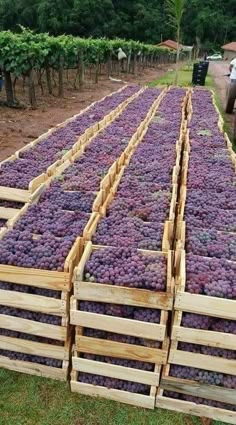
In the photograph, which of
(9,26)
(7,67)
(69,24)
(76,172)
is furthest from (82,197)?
(9,26)

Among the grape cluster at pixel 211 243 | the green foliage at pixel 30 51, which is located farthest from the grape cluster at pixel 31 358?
the green foliage at pixel 30 51

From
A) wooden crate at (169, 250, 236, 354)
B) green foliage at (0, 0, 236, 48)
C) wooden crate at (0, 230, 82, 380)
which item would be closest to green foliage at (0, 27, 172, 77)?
wooden crate at (0, 230, 82, 380)

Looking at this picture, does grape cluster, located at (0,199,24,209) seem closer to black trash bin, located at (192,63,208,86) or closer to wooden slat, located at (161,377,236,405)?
wooden slat, located at (161,377,236,405)

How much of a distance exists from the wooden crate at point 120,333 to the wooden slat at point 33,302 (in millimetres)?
120

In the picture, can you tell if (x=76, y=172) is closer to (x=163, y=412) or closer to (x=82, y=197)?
(x=82, y=197)

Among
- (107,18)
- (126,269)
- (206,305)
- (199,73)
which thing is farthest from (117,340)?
(107,18)

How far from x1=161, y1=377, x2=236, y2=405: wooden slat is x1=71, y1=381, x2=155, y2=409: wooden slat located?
0.21 meters

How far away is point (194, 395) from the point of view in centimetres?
319

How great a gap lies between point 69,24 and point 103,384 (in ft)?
185

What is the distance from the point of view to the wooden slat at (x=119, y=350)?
3.15m

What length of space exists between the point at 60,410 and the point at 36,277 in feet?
3.45

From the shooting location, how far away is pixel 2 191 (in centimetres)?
480

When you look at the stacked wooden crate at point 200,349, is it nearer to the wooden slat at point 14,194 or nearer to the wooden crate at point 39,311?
the wooden crate at point 39,311

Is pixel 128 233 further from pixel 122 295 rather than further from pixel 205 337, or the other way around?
pixel 205 337
